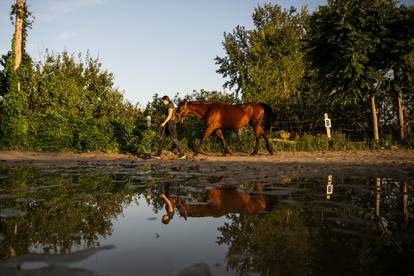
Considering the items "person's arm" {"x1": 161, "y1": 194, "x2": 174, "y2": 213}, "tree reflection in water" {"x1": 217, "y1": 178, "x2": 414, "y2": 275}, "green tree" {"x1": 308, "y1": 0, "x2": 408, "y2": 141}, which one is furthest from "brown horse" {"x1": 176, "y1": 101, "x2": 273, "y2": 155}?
"tree reflection in water" {"x1": 217, "y1": 178, "x2": 414, "y2": 275}

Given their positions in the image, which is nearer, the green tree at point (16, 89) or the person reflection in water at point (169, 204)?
the person reflection in water at point (169, 204)

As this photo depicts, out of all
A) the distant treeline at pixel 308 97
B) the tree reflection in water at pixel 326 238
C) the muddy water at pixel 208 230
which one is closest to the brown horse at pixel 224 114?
the distant treeline at pixel 308 97

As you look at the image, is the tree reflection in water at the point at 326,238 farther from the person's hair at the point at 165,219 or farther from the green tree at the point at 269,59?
the green tree at the point at 269,59

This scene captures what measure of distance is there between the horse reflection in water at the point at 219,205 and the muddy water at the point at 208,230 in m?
0.01

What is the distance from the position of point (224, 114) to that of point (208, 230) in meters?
10.5

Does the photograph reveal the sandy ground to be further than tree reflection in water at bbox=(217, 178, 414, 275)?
Yes

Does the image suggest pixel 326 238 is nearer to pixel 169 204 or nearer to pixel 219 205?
pixel 219 205

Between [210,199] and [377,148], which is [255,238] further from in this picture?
[377,148]

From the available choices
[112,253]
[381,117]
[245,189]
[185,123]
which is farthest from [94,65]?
[112,253]

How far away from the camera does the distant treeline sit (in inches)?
583

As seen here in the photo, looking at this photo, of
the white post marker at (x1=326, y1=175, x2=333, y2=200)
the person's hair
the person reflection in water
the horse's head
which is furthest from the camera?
the horse's head

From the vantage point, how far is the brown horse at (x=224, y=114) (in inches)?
512

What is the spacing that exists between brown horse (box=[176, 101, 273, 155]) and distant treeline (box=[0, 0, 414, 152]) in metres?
1.88

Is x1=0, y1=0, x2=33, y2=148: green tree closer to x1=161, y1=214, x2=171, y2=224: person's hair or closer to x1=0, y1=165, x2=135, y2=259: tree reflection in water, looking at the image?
x1=0, y1=165, x2=135, y2=259: tree reflection in water
